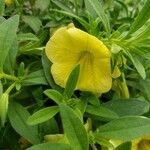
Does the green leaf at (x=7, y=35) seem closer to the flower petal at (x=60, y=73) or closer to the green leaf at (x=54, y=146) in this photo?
the flower petal at (x=60, y=73)

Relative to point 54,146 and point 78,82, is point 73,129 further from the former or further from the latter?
point 78,82

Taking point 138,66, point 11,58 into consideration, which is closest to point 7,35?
point 11,58

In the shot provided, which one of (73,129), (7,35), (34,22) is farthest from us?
(34,22)

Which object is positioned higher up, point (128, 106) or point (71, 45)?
point (71, 45)

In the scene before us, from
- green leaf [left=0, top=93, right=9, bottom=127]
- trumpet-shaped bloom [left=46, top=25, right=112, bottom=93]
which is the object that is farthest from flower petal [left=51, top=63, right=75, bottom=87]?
green leaf [left=0, top=93, right=9, bottom=127]

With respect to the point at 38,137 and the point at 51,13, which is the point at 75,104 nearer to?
the point at 38,137

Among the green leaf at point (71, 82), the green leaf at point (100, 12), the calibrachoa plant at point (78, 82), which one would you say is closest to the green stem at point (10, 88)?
the calibrachoa plant at point (78, 82)

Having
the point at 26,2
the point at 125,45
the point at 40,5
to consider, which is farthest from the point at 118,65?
the point at 26,2
